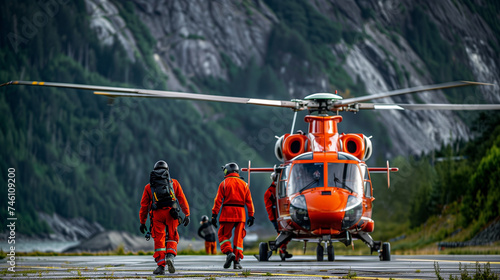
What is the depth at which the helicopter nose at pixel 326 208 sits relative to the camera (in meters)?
16.6

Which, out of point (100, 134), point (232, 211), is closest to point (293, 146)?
point (232, 211)

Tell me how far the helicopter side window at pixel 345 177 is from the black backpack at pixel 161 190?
4.93m

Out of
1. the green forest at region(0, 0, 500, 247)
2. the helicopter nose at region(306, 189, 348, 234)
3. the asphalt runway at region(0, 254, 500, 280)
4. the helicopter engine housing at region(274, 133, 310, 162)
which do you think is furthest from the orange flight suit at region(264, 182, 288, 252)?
the green forest at region(0, 0, 500, 247)

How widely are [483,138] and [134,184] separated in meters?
119

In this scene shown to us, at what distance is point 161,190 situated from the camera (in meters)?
13.0

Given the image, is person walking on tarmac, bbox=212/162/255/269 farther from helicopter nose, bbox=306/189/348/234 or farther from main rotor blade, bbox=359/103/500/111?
main rotor blade, bbox=359/103/500/111

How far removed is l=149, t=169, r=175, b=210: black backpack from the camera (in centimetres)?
1303

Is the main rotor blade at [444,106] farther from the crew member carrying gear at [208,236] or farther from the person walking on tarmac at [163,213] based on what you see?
the crew member carrying gear at [208,236]

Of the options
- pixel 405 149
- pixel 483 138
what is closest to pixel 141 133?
pixel 405 149

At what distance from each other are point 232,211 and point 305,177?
3.10 meters

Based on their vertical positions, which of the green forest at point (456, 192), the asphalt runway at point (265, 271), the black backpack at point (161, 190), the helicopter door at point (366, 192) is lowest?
the asphalt runway at point (265, 271)

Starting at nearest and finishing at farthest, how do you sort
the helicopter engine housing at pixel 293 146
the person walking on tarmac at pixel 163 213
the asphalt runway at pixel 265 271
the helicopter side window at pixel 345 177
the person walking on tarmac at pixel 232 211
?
the asphalt runway at pixel 265 271 < the person walking on tarmac at pixel 163 213 < the person walking on tarmac at pixel 232 211 < the helicopter side window at pixel 345 177 < the helicopter engine housing at pixel 293 146

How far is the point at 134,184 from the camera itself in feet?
549

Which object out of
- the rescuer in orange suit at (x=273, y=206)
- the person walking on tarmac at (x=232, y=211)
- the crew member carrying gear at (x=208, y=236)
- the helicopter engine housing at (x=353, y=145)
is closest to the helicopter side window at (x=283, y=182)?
the rescuer in orange suit at (x=273, y=206)
